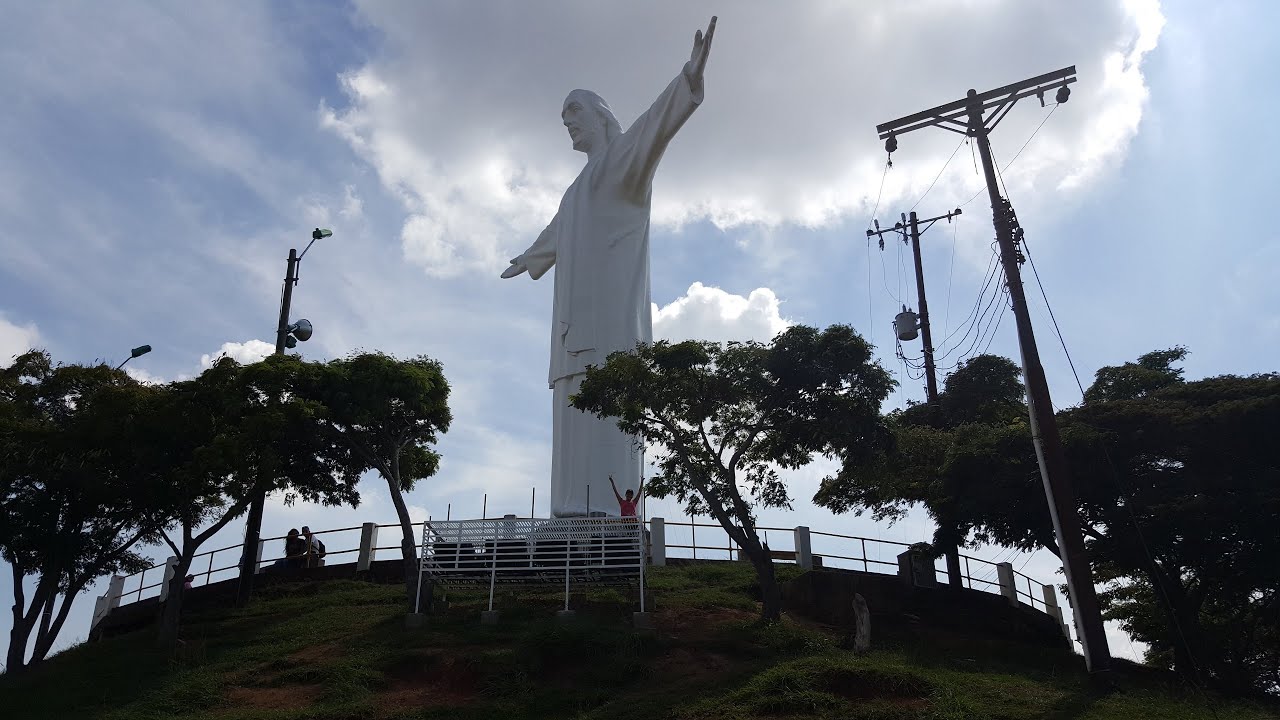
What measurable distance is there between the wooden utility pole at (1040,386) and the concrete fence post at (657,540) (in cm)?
816

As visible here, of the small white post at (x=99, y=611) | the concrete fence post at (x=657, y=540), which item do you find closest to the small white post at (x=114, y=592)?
the small white post at (x=99, y=611)

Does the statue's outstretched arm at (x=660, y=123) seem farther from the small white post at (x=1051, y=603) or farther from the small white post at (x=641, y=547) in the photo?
the small white post at (x=1051, y=603)

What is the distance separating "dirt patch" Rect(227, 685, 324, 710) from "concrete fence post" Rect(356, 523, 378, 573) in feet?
21.8

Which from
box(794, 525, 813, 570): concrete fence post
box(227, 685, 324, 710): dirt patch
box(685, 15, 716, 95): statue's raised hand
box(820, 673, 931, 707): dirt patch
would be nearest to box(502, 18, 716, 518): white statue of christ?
box(685, 15, 716, 95): statue's raised hand

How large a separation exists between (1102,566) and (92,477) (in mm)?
17118

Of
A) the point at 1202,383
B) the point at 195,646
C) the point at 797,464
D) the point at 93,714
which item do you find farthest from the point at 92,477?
the point at 1202,383

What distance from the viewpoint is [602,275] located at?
2058cm

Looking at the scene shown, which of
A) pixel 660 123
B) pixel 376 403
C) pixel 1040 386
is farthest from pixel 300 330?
pixel 1040 386

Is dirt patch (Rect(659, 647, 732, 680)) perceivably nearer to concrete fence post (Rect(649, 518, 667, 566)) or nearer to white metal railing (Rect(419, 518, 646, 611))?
white metal railing (Rect(419, 518, 646, 611))

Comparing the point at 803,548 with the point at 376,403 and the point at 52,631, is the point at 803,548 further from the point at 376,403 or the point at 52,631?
the point at 52,631

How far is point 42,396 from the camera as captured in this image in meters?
18.6

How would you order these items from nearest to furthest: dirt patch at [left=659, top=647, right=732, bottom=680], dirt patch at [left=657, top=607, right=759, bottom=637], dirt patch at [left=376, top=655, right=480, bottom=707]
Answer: dirt patch at [left=376, top=655, right=480, bottom=707], dirt patch at [left=659, top=647, right=732, bottom=680], dirt patch at [left=657, top=607, right=759, bottom=637]

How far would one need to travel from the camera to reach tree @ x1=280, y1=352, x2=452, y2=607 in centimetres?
1812

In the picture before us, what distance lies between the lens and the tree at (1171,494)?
51.0 ft
